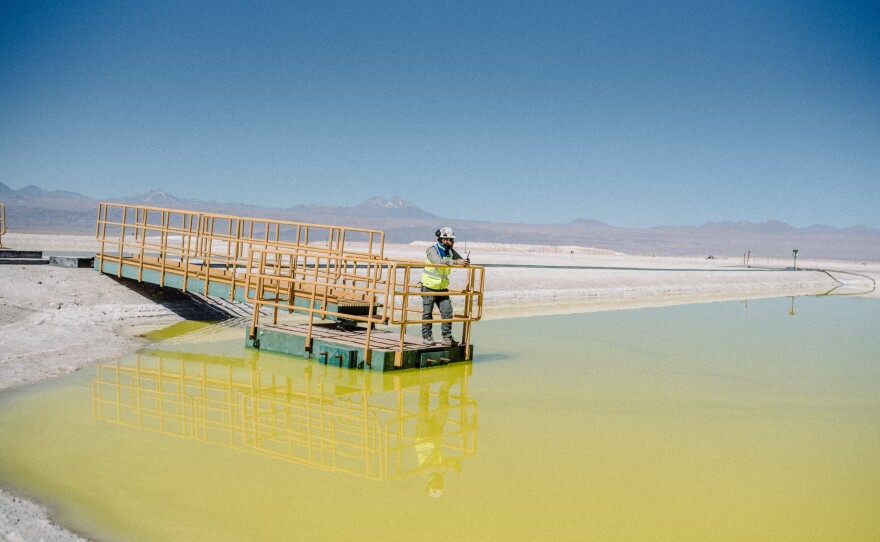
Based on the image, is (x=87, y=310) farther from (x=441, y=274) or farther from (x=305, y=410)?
(x=305, y=410)

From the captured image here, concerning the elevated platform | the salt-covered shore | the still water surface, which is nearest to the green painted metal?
the elevated platform

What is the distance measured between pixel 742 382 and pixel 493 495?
686cm

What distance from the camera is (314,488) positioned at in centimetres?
618

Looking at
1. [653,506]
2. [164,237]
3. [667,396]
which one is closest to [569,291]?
[164,237]

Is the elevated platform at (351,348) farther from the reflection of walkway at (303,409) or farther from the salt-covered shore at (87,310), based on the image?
the salt-covered shore at (87,310)

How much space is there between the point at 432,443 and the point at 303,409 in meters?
1.80

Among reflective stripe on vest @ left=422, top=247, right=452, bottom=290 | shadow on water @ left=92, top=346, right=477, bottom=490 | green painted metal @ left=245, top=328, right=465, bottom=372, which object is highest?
reflective stripe on vest @ left=422, top=247, right=452, bottom=290

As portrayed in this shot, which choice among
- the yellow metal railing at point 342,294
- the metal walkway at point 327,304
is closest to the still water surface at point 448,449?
the metal walkway at point 327,304

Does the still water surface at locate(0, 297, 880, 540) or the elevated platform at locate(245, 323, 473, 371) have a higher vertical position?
the elevated platform at locate(245, 323, 473, 371)

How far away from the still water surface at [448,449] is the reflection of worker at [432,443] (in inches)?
1.3

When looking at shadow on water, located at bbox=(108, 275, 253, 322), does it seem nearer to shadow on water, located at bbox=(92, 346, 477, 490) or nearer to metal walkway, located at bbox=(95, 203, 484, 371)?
metal walkway, located at bbox=(95, 203, 484, 371)

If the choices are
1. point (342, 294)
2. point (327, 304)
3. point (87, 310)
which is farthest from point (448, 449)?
point (87, 310)

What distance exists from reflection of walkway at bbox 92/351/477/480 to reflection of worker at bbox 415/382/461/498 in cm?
1

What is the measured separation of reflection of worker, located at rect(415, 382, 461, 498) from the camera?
6621 millimetres
